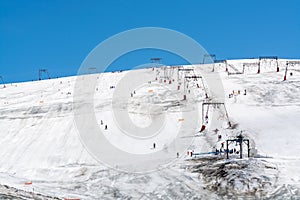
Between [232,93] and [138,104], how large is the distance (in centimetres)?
1444

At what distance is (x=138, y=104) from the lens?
65312 mm

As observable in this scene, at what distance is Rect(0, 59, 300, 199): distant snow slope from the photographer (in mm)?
34531

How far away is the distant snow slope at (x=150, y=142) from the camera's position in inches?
1359

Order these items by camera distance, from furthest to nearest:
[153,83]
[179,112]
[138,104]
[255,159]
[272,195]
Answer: [153,83], [138,104], [179,112], [255,159], [272,195]

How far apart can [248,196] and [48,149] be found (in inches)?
999

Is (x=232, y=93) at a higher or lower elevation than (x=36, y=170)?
higher

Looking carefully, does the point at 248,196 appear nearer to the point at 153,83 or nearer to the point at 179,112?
the point at 179,112

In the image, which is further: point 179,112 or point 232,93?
point 232,93

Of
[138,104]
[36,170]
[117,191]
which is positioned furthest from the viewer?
[138,104]

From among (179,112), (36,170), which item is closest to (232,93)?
(179,112)

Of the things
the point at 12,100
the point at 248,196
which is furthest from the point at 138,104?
the point at 248,196

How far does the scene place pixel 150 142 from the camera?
48.5m

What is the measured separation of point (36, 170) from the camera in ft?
140

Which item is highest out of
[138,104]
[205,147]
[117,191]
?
[138,104]
